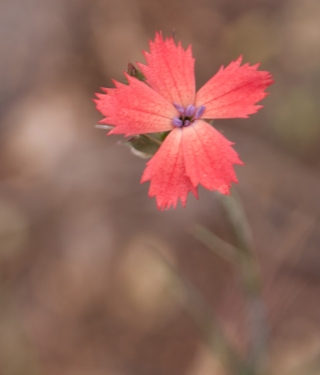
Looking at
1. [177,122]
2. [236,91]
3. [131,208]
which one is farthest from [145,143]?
[131,208]

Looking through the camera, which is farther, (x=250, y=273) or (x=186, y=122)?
(x=250, y=273)

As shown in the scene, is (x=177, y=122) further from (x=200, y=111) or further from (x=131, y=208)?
(x=131, y=208)

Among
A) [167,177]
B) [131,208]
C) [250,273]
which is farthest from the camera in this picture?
[131,208]

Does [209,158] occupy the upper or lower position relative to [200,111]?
lower

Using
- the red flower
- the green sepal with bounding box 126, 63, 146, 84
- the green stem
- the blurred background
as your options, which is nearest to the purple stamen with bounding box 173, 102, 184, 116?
the red flower

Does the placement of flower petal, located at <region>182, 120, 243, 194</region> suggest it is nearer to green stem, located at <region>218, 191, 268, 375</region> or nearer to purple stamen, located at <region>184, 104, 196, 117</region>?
purple stamen, located at <region>184, 104, 196, 117</region>

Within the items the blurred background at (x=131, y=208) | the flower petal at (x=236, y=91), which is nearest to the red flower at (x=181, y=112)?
the flower petal at (x=236, y=91)

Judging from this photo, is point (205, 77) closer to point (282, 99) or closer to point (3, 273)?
point (282, 99)
